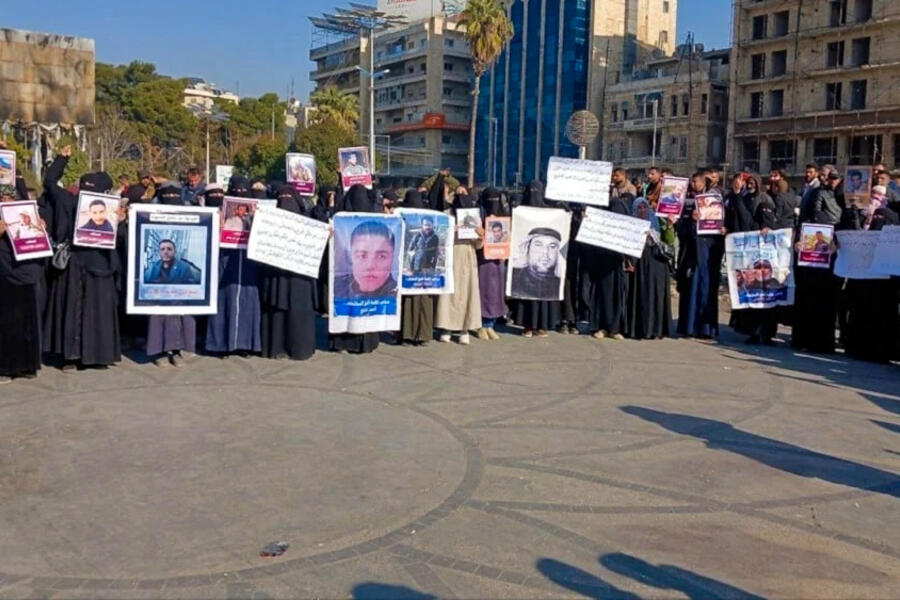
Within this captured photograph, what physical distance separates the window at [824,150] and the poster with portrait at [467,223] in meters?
53.8

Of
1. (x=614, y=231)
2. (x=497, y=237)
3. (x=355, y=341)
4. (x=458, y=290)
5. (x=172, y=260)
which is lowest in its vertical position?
(x=355, y=341)

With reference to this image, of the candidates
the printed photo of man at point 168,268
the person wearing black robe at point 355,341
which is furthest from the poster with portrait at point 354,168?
the printed photo of man at point 168,268

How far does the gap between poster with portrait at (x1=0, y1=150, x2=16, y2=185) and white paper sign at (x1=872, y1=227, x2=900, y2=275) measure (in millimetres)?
10201

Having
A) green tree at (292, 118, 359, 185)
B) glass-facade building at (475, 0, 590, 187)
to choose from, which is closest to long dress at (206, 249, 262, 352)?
green tree at (292, 118, 359, 185)

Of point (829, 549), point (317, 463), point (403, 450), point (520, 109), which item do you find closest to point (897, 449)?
point (829, 549)

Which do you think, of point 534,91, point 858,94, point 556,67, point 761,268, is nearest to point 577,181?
point 761,268

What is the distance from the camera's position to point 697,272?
12.4m

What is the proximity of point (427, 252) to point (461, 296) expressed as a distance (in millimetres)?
827

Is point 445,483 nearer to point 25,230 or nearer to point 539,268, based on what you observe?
point 25,230

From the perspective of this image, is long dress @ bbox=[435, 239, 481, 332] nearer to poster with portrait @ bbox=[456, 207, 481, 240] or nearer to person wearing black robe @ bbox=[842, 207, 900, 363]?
poster with portrait @ bbox=[456, 207, 481, 240]

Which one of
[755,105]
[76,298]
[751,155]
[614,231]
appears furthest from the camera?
[751,155]

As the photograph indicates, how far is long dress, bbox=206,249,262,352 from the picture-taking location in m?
10.1

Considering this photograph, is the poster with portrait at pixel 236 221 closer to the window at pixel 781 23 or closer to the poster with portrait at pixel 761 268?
the poster with portrait at pixel 761 268

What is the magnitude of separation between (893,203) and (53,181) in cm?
1065
